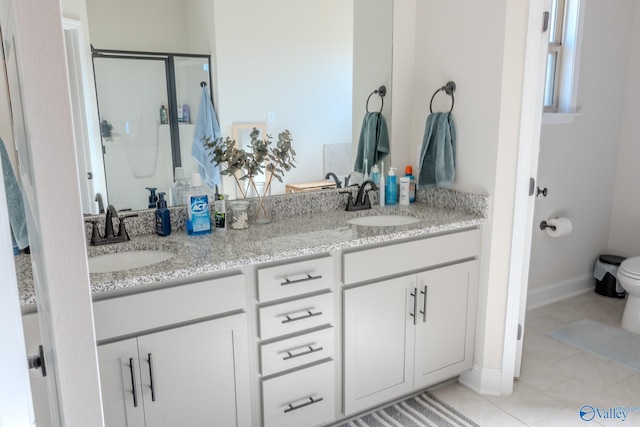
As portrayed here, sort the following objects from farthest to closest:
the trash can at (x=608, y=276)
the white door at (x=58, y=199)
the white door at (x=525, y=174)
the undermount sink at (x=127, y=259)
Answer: the trash can at (x=608, y=276)
the white door at (x=525, y=174)
the undermount sink at (x=127, y=259)
the white door at (x=58, y=199)

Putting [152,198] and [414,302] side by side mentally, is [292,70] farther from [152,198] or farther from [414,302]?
[414,302]

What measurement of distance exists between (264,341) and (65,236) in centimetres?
132

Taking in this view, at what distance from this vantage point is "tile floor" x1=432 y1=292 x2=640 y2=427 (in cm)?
217

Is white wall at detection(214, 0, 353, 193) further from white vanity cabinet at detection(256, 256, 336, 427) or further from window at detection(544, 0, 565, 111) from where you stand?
window at detection(544, 0, 565, 111)

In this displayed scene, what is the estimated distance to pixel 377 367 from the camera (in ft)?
6.79


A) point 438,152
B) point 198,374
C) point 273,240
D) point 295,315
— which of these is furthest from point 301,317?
point 438,152

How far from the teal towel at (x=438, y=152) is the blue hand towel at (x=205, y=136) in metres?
0.98

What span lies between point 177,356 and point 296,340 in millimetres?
433

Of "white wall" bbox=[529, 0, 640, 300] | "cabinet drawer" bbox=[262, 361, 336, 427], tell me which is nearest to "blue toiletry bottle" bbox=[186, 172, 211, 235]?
"cabinet drawer" bbox=[262, 361, 336, 427]

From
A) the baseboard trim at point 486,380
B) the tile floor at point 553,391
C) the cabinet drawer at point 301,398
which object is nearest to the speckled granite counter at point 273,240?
the cabinet drawer at point 301,398

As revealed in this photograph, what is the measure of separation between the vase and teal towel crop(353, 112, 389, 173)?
0.52 meters

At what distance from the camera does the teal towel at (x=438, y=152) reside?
2328mm

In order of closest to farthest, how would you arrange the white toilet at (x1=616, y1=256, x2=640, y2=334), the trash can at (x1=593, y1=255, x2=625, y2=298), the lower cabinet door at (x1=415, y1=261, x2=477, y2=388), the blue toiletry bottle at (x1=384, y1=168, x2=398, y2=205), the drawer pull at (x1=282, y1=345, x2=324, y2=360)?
1. the drawer pull at (x1=282, y1=345, x2=324, y2=360)
2. the lower cabinet door at (x1=415, y1=261, x2=477, y2=388)
3. the blue toiletry bottle at (x1=384, y1=168, x2=398, y2=205)
4. the white toilet at (x1=616, y1=256, x2=640, y2=334)
5. the trash can at (x1=593, y1=255, x2=625, y2=298)

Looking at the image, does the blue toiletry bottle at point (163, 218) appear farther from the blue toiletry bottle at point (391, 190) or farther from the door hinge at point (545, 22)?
the door hinge at point (545, 22)
